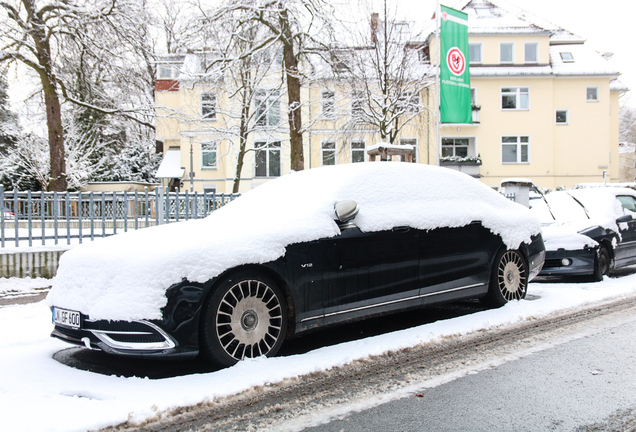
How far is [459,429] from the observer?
2926 mm

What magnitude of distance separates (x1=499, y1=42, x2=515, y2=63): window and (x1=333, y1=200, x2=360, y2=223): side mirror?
30747 mm

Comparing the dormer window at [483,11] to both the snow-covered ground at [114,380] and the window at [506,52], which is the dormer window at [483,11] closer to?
the window at [506,52]

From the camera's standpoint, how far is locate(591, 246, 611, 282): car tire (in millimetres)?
7969

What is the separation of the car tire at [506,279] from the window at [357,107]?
17.2 metres

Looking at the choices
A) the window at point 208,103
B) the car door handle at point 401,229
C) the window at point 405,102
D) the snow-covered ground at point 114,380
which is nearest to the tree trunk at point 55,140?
the window at point 208,103

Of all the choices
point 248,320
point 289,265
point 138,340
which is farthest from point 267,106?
point 138,340

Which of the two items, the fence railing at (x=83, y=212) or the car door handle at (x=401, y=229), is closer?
the car door handle at (x=401, y=229)

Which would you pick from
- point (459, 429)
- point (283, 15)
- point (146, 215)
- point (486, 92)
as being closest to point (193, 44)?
point (283, 15)

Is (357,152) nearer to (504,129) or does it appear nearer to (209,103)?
(504,129)

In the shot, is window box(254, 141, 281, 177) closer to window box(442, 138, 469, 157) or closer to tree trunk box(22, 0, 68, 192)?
window box(442, 138, 469, 157)

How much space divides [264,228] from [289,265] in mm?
383

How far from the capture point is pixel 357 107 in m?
23.5

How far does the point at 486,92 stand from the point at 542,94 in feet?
11.5

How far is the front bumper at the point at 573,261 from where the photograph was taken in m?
7.88
